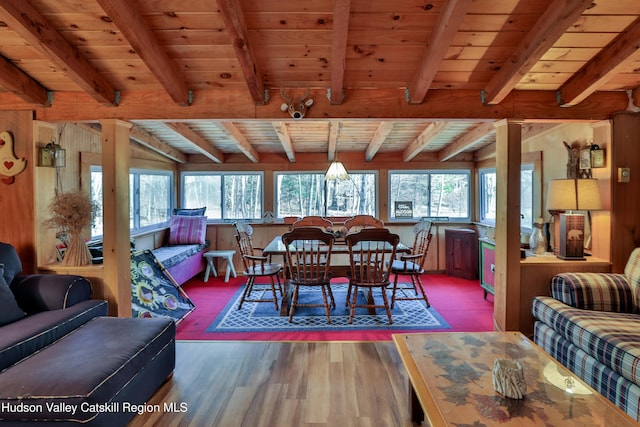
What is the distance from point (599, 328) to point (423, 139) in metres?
3.29

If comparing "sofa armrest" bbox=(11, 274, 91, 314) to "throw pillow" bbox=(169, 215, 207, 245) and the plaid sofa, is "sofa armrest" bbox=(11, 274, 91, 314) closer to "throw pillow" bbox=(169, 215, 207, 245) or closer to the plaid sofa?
"throw pillow" bbox=(169, 215, 207, 245)

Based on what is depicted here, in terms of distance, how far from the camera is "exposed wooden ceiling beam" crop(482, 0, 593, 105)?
1888 millimetres

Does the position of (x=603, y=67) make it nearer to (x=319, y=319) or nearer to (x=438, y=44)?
(x=438, y=44)

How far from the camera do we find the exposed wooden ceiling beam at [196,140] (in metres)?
4.26

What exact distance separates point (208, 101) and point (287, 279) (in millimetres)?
2150

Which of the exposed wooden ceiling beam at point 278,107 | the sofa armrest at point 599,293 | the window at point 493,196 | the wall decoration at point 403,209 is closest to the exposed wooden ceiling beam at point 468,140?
A: the window at point 493,196

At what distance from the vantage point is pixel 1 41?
232cm

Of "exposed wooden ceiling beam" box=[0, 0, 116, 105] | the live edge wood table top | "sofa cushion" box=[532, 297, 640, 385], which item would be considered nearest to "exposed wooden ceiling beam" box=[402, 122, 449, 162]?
"sofa cushion" box=[532, 297, 640, 385]

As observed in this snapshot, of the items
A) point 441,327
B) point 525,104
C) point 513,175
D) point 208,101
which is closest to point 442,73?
point 525,104

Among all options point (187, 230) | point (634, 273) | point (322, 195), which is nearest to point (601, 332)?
point (634, 273)

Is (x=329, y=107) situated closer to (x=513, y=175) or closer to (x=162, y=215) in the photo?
(x=513, y=175)

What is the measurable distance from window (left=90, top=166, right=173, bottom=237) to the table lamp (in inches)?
185

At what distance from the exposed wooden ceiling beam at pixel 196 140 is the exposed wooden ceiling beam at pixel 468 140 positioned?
3.63m

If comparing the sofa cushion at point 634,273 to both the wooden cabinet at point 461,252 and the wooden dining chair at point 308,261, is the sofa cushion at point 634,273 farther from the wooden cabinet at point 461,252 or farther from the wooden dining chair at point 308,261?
the wooden cabinet at point 461,252
